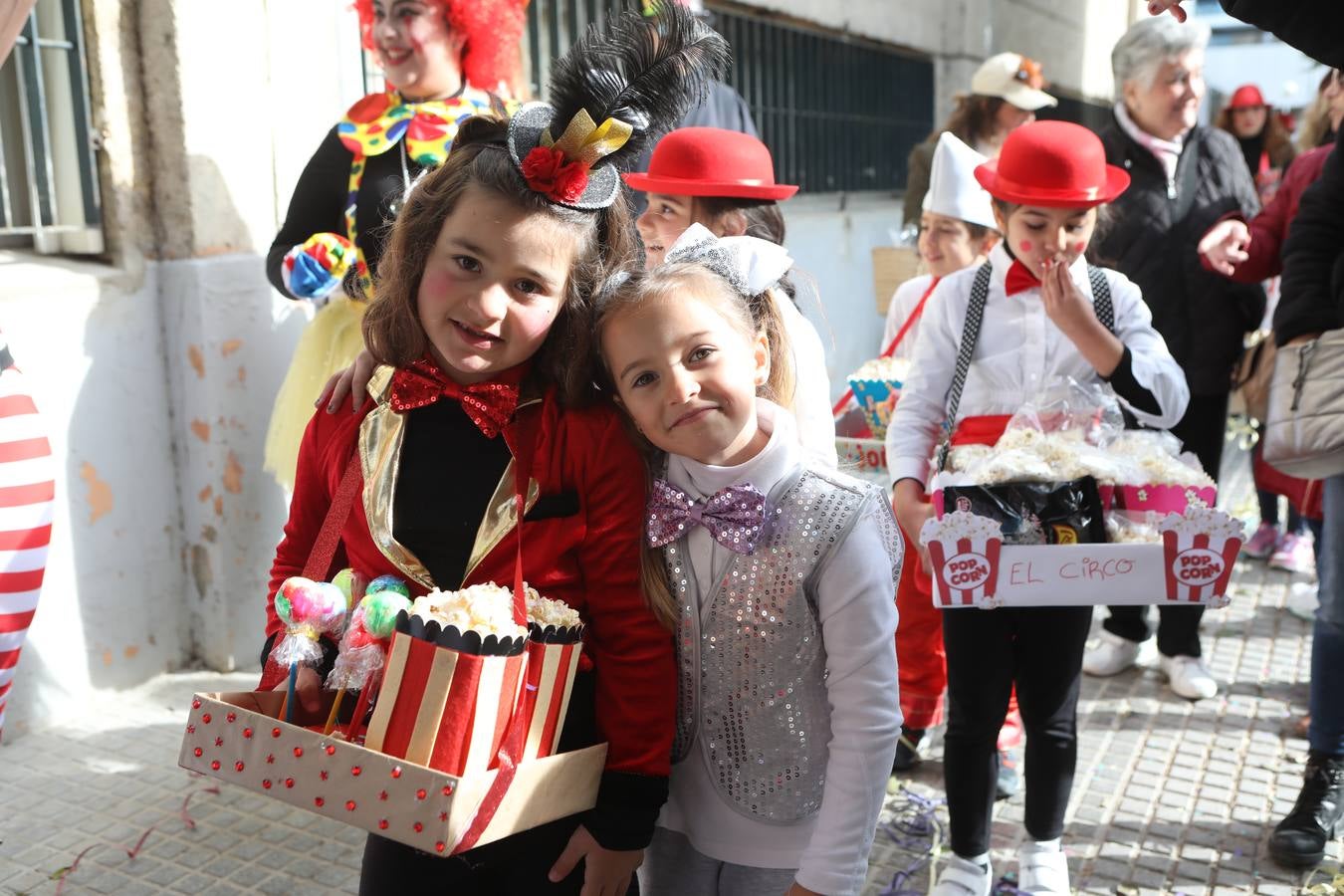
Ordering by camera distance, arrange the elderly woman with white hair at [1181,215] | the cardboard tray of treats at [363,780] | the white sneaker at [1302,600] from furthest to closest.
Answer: the white sneaker at [1302,600]
the elderly woman with white hair at [1181,215]
the cardboard tray of treats at [363,780]

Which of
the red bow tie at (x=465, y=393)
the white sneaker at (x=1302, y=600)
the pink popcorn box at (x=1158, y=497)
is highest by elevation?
the red bow tie at (x=465, y=393)

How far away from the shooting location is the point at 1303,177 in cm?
401

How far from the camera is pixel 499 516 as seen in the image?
192 cm

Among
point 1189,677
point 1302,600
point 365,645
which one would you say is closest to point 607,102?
point 365,645

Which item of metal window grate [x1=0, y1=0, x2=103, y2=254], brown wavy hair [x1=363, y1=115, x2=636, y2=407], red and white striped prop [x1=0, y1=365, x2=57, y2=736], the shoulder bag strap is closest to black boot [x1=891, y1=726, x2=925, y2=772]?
the shoulder bag strap

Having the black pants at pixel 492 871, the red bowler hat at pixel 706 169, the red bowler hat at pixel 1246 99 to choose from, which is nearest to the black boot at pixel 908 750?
the red bowler hat at pixel 706 169

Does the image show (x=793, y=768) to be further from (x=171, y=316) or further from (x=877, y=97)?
(x=877, y=97)

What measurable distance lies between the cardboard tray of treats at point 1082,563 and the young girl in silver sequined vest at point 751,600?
23.6 inches

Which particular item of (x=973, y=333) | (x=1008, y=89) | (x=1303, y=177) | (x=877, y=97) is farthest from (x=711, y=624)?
(x=877, y=97)

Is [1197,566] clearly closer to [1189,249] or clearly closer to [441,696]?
[441,696]

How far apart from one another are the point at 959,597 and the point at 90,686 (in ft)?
9.44

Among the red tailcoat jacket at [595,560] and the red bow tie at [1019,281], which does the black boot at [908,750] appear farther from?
the red tailcoat jacket at [595,560]

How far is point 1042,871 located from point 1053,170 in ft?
5.33

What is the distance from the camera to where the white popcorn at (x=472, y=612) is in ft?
5.26
